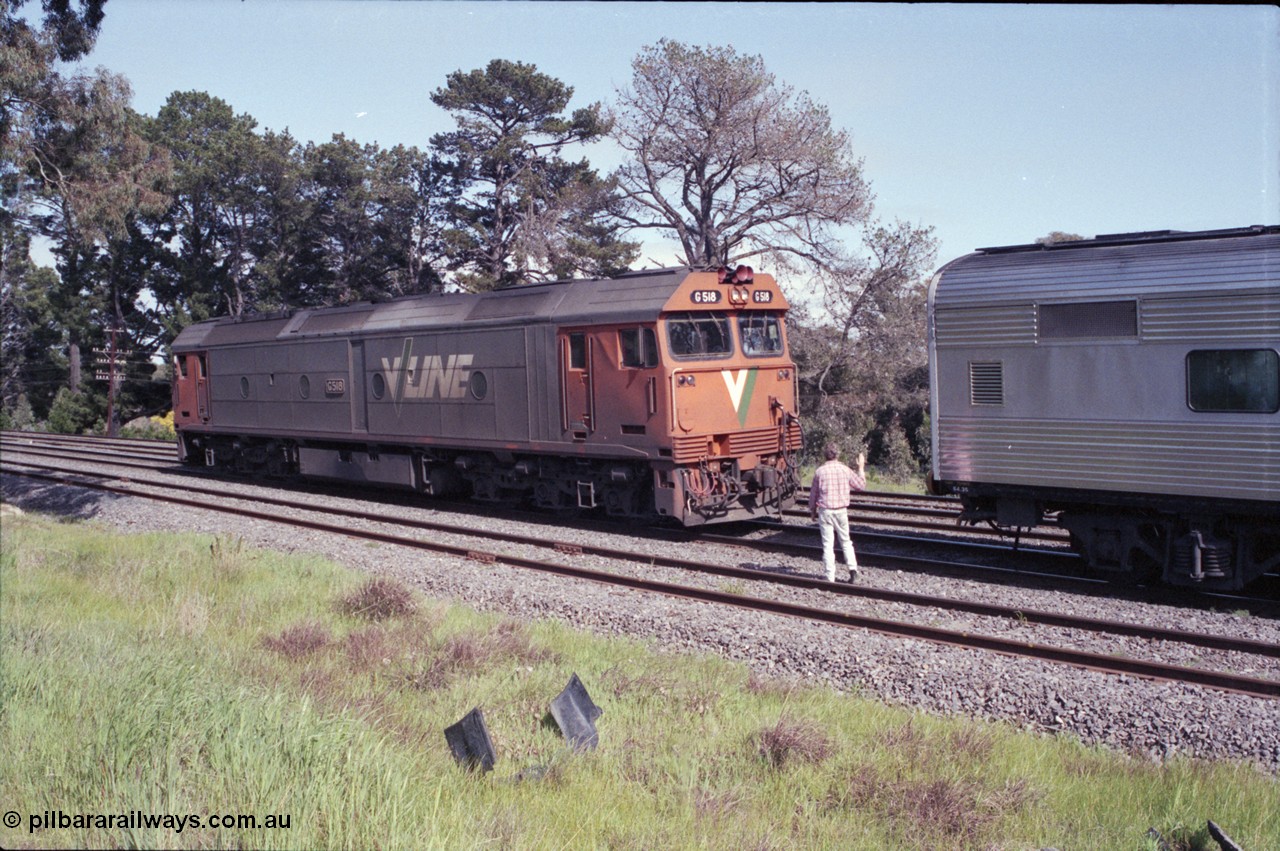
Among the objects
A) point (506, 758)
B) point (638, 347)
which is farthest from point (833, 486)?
point (506, 758)

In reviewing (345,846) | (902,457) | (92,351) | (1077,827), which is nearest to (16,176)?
(345,846)

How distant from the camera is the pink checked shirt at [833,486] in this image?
37.8 ft

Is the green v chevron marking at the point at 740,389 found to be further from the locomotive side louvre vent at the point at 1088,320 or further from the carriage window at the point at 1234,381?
the carriage window at the point at 1234,381

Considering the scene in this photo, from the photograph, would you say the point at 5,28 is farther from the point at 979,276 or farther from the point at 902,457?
the point at 902,457

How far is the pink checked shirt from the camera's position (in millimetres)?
11531

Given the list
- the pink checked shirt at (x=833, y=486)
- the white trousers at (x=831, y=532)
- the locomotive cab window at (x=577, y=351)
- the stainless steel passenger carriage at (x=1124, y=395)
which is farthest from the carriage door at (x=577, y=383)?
the stainless steel passenger carriage at (x=1124, y=395)

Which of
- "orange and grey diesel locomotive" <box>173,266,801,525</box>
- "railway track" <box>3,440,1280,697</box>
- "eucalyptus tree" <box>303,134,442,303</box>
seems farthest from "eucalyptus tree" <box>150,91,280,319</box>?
"railway track" <box>3,440,1280,697</box>

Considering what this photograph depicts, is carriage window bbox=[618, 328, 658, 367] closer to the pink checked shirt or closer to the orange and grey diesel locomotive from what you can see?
the orange and grey diesel locomotive

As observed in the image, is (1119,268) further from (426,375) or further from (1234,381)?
(426,375)

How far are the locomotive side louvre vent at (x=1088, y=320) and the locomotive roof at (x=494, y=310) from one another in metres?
5.01

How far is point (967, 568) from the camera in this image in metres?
12.0

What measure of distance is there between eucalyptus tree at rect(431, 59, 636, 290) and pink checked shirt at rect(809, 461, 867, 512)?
19.1m

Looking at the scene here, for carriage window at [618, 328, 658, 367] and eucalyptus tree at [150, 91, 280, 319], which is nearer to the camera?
carriage window at [618, 328, 658, 367]

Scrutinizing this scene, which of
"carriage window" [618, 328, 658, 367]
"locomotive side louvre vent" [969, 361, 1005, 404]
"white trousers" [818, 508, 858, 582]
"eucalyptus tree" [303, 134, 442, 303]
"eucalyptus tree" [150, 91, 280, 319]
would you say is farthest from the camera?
"eucalyptus tree" [303, 134, 442, 303]
